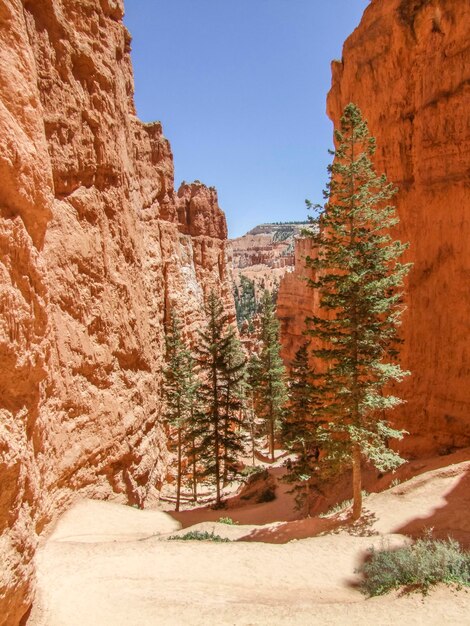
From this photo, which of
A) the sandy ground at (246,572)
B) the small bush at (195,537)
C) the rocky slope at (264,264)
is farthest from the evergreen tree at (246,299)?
the small bush at (195,537)

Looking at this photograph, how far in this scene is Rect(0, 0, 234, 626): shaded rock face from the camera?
18.6 feet

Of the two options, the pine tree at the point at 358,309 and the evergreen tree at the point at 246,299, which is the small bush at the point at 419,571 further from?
the evergreen tree at the point at 246,299

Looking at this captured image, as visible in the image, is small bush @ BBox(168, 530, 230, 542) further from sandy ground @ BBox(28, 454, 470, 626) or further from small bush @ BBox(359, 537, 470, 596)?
small bush @ BBox(359, 537, 470, 596)

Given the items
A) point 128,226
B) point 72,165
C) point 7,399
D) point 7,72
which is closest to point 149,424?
point 128,226

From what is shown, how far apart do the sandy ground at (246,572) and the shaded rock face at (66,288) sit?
67.5 inches

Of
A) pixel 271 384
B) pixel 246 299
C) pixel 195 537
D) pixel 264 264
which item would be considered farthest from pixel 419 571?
pixel 264 264

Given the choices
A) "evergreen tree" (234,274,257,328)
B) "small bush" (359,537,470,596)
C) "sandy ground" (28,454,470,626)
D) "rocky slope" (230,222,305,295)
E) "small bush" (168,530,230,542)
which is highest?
"rocky slope" (230,222,305,295)

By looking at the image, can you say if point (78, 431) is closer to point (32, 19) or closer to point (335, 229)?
point (335, 229)

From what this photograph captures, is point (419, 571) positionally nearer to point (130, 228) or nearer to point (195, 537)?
point (195, 537)

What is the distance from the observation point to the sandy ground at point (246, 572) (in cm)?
729

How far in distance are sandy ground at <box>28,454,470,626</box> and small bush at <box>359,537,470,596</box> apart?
10.8 inches

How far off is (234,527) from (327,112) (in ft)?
77.7

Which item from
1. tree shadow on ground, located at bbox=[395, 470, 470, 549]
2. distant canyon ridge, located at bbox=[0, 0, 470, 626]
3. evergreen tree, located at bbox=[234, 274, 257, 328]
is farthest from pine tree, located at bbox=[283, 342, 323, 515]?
evergreen tree, located at bbox=[234, 274, 257, 328]

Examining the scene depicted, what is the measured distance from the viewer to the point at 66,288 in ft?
46.5
